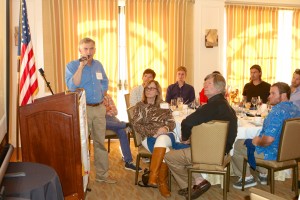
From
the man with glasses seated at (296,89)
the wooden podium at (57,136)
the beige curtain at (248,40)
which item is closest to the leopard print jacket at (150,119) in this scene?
the wooden podium at (57,136)

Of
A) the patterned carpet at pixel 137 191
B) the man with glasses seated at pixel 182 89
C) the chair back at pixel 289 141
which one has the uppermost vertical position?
the man with glasses seated at pixel 182 89

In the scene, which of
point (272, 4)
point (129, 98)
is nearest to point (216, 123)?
point (129, 98)

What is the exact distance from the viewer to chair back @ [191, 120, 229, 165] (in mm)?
3615

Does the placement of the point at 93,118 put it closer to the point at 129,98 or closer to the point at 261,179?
the point at 129,98

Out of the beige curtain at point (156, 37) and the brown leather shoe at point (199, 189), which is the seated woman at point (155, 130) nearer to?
the brown leather shoe at point (199, 189)

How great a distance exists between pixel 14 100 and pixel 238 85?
418 centimetres

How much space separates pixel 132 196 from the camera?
13.8 ft

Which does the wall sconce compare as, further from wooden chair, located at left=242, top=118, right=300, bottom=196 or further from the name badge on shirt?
wooden chair, located at left=242, top=118, right=300, bottom=196

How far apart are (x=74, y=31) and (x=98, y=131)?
254cm

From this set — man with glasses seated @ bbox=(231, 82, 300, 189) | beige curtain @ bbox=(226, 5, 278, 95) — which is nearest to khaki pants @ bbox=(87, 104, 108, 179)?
man with glasses seated @ bbox=(231, 82, 300, 189)

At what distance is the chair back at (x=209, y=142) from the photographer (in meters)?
3.62

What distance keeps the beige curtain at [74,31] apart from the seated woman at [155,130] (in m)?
2.16

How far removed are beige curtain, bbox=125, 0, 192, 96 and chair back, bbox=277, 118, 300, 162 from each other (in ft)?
11.0

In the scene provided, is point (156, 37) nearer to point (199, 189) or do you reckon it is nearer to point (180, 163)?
point (180, 163)
